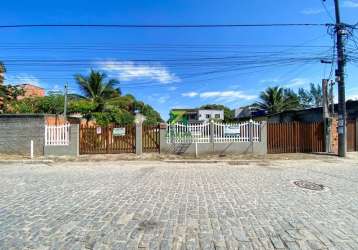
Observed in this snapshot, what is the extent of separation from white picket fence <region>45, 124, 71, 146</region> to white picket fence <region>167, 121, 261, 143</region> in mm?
5915

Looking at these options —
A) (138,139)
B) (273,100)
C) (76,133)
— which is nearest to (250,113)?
(273,100)

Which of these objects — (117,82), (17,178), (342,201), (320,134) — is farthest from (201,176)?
(117,82)

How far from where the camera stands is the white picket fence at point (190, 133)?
57.2ft

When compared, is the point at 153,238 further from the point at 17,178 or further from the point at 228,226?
the point at 17,178

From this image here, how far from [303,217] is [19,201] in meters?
6.04

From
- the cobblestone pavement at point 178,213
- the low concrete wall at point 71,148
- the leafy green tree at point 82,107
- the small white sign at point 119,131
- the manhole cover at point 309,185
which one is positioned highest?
the leafy green tree at point 82,107

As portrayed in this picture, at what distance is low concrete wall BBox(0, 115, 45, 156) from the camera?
690 inches

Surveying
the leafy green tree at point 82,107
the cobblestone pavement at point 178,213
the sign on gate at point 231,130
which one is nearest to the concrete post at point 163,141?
the sign on gate at point 231,130

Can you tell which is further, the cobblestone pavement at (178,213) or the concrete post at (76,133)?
the concrete post at (76,133)

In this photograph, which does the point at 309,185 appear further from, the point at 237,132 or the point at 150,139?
the point at 150,139

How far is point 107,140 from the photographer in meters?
17.8

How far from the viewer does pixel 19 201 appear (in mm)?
6809

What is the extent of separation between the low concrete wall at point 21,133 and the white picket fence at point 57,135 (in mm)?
285

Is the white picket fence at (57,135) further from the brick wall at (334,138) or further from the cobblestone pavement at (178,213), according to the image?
the brick wall at (334,138)
